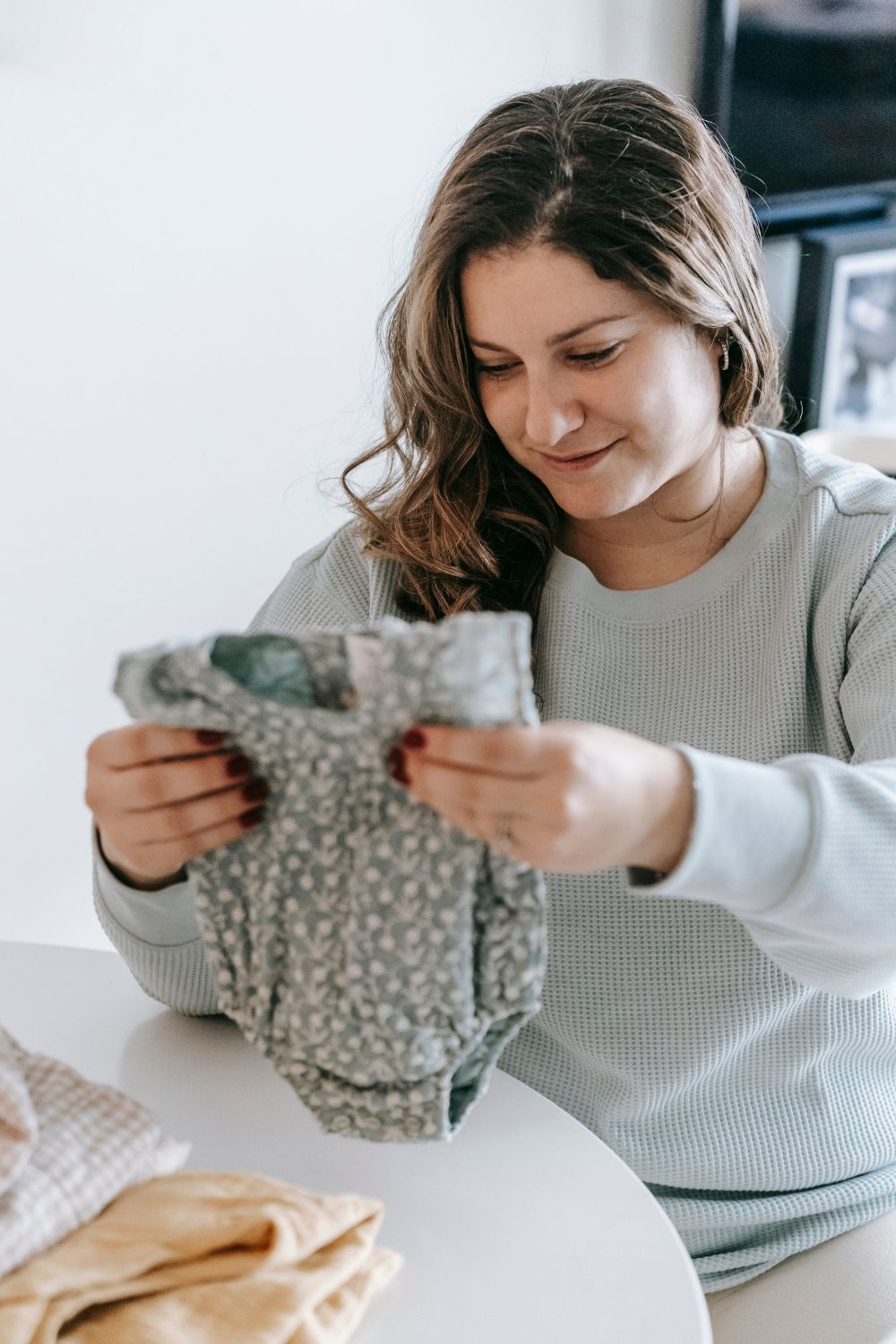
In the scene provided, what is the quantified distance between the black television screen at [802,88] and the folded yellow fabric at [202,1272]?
225 cm

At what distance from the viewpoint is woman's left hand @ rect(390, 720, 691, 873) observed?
606 mm

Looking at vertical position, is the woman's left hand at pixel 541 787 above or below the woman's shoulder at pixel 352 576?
above

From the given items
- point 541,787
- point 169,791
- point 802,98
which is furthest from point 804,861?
point 802,98

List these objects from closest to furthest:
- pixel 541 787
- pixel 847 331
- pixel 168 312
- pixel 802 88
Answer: pixel 541 787, pixel 168 312, pixel 802 88, pixel 847 331

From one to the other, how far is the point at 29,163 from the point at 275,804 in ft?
3.58

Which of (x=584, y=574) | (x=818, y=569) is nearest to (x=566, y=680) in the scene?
(x=584, y=574)

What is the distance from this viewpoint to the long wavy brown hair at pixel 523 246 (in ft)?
2.99

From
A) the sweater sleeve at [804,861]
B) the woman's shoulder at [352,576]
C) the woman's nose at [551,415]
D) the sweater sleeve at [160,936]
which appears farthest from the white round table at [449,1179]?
the woman's nose at [551,415]

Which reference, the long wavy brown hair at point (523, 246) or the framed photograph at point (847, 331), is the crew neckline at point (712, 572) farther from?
the framed photograph at point (847, 331)

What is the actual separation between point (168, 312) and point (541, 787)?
1265 mm

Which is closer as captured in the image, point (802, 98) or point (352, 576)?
point (352, 576)

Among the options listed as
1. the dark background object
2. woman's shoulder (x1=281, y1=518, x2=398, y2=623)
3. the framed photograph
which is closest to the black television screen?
the dark background object

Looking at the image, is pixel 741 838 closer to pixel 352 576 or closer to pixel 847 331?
pixel 352 576

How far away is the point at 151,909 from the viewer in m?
0.85
